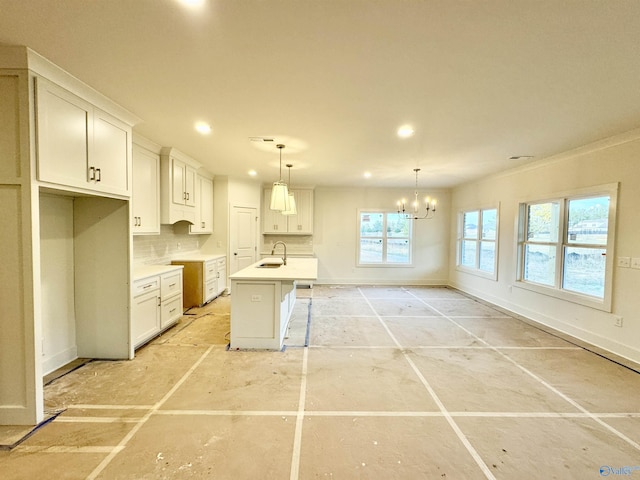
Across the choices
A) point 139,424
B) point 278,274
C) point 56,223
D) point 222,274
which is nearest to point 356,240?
point 222,274

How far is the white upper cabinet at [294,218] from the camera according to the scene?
697 cm

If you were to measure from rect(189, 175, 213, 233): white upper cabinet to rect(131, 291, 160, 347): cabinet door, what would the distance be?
1.92m

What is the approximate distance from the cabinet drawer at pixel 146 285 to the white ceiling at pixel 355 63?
1766mm

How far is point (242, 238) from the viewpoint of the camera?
628 centimetres

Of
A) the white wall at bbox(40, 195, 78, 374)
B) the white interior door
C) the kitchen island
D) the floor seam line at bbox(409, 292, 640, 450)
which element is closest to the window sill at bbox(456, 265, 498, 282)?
the floor seam line at bbox(409, 292, 640, 450)

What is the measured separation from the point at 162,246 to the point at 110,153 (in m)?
2.22

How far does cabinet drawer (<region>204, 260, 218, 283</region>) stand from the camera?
505 cm

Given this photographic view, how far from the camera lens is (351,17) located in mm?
1490

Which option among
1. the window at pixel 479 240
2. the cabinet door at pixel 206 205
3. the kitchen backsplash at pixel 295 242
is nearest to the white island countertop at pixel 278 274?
the cabinet door at pixel 206 205

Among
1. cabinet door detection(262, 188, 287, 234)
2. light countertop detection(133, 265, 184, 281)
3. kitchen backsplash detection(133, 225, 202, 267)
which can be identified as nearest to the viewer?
light countertop detection(133, 265, 184, 281)

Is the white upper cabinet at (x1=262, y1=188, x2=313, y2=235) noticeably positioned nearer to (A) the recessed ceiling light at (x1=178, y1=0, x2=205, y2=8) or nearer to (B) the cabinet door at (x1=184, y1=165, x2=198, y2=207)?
(B) the cabinet door at (x1=184, y1=165, x2=198, y2=207)

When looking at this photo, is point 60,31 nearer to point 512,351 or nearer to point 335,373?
point 335,373

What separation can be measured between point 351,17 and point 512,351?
373 centimetres

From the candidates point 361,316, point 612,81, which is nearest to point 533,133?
point 612,81
